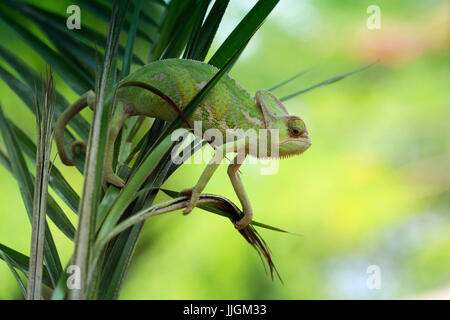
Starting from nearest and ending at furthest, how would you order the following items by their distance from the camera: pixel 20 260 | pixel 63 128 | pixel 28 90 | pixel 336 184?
1. pixel 20 260
2. pixel 63 128
3. pixel 28 90
4. pixel 336 184

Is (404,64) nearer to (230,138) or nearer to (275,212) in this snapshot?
(275,212)

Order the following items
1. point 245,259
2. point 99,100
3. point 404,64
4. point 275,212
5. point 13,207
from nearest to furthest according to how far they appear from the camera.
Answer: point 99,100 < point 13,207 < point 245,259 < point 275,212 < point 404,64

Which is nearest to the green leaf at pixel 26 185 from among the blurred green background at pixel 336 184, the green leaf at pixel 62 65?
the green leaf at pixel 62 65

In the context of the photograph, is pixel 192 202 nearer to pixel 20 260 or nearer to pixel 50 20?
pixel 20 260

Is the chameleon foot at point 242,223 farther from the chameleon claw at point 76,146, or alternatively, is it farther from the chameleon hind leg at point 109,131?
the chameleon claw at point 76,146

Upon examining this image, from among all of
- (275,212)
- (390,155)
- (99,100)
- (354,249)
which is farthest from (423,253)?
(99,100)

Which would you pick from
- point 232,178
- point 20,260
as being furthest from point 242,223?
point 20,260
